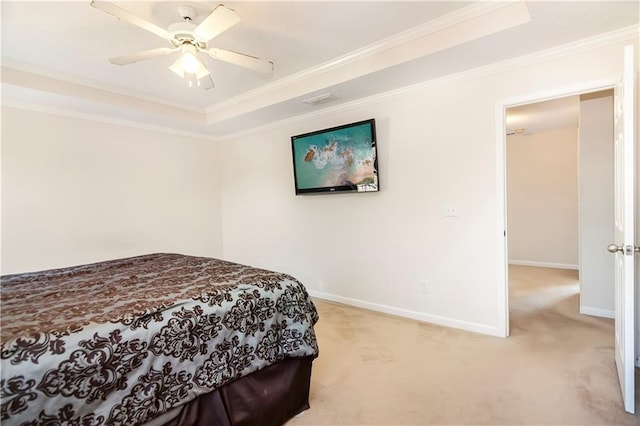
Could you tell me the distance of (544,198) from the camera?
5.75 metres

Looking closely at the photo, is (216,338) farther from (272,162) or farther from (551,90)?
(272,162)

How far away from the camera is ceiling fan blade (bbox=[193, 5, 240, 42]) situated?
1.73 meters

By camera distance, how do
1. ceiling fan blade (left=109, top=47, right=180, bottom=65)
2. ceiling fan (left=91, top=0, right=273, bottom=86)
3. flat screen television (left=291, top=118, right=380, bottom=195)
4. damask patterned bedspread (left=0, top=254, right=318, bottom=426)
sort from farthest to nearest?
flat screen television (left=291, top=118, right=380, bottom=195)
ceiling fan blade (left=109, top=47, right=180, bottom=65)
ceiling fan (left=91, top=0, right=273, bottom=86)
damask patterned bedspread (left=0, top=254, right=318, bottom=426)

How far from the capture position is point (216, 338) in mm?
1482

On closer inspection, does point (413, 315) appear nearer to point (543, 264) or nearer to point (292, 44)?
point (292, 44)

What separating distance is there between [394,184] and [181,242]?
310 cm

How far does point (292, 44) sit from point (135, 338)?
2.39m

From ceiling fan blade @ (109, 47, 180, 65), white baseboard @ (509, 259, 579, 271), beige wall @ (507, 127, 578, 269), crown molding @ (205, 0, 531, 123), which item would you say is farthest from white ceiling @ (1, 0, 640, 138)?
white baseboard @ (509, 259, 579, 271)

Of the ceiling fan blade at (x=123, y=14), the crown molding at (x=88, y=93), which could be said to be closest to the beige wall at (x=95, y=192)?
the crown molding at (x=88, y=93)

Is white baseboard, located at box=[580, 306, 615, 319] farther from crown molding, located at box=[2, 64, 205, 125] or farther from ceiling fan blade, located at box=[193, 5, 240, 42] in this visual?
crown molding, located at box=[2, 64, 205, 125]

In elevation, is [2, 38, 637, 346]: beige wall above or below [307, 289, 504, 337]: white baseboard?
above

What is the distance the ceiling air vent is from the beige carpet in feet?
7.61

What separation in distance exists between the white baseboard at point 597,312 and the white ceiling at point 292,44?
2554 mm

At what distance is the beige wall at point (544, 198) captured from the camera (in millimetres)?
5492
